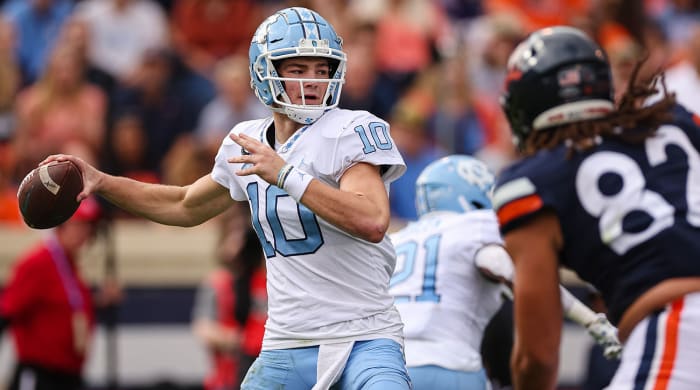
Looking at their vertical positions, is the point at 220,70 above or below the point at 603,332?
above

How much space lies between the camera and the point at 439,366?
17.6 feet

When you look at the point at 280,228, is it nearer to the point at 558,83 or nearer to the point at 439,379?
the point at 439,379

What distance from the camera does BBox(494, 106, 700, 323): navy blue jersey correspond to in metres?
3.92

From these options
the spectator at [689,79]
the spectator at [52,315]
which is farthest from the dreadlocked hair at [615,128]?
the spectator at [52,315]

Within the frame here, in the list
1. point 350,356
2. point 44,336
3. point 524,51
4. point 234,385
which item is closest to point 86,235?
point 44,336

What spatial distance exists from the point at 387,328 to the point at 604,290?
0.97 m

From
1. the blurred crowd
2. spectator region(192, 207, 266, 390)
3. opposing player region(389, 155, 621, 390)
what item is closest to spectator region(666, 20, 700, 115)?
the blurred crowd

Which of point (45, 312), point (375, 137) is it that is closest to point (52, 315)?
point (45, 312)

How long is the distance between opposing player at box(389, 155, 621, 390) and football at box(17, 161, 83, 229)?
146 centimetres

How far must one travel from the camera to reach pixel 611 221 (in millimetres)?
3930

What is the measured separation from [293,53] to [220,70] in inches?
257

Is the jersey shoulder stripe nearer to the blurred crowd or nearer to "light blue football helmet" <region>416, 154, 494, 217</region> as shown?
"light blue football helmet" <region>416, 154, 494, 217</region>

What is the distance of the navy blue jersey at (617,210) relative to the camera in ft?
12.8

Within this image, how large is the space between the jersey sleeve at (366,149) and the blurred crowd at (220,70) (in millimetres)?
5392
